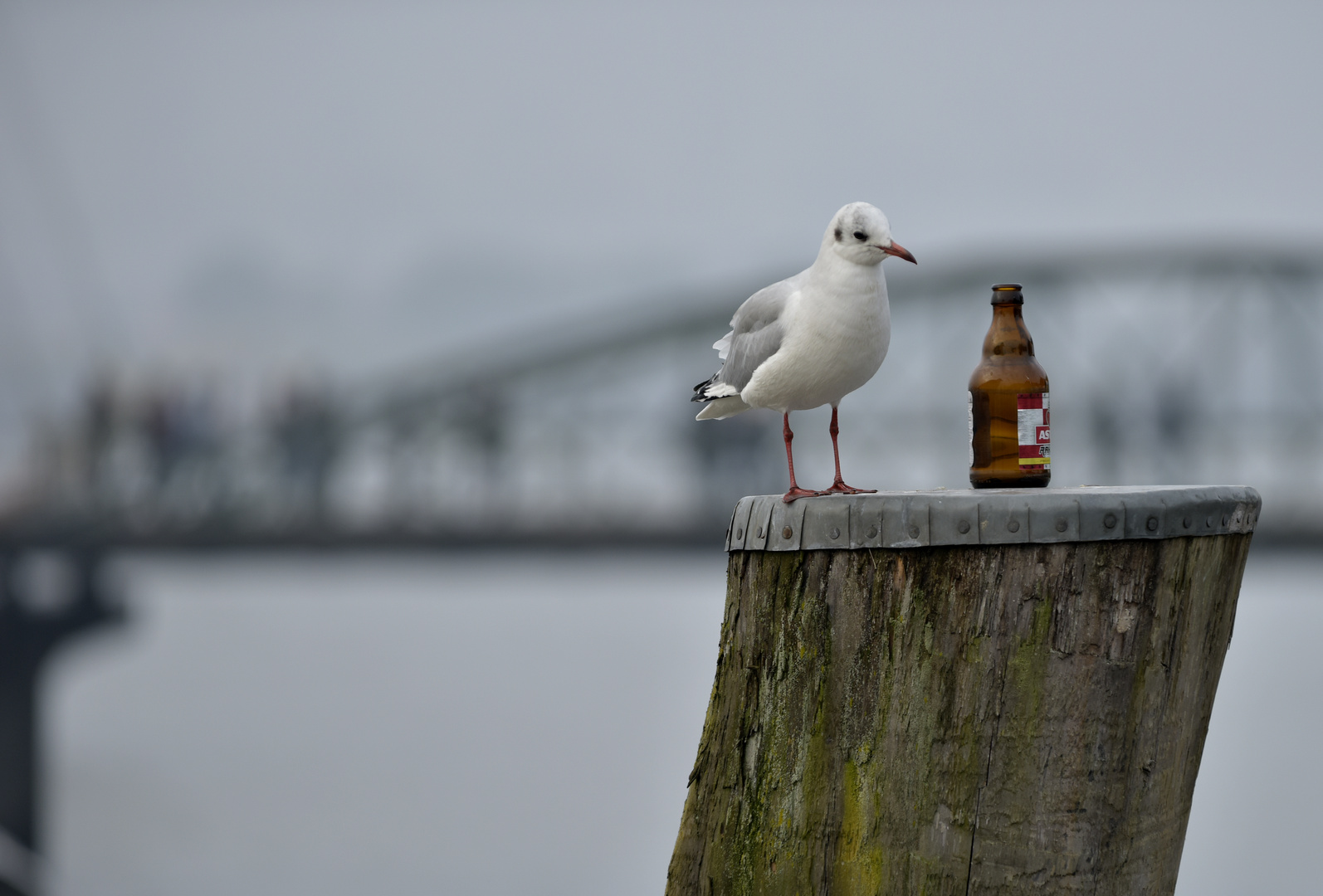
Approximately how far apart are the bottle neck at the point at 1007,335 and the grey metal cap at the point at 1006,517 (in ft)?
2.32

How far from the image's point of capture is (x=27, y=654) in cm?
2814

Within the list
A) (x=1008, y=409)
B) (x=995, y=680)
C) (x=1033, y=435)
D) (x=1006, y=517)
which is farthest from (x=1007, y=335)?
(x=995, y=680)

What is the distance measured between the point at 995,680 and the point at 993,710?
0.18 ft

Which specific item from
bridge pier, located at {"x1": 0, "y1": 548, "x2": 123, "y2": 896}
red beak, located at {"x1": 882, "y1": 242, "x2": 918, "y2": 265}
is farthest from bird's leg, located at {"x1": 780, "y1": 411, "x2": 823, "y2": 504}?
bridge pier, located at {"x1": 0, "y1": 548, "x2": 123, "y2": 896}

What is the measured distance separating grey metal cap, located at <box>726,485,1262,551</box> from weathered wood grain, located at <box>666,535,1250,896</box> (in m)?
0.03

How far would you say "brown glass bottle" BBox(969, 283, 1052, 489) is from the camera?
322 centimetres

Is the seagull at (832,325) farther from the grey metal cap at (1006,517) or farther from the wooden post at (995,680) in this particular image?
the wooden post at (995,680)

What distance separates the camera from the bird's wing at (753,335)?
3.45m

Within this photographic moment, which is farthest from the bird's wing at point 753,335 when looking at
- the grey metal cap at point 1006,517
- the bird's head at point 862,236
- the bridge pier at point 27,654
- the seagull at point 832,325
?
the bridge pier at point 27,654

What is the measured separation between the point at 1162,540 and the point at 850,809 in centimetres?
74

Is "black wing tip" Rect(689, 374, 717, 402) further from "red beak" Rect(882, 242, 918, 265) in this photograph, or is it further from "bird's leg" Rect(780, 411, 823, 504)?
"red beak" Rect(882, 242, 918, 265)

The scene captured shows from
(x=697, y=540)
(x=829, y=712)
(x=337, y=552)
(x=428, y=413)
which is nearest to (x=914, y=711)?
(x=829, y=712)

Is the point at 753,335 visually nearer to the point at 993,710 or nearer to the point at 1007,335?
the point at 1007,335

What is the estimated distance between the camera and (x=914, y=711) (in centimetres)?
268
